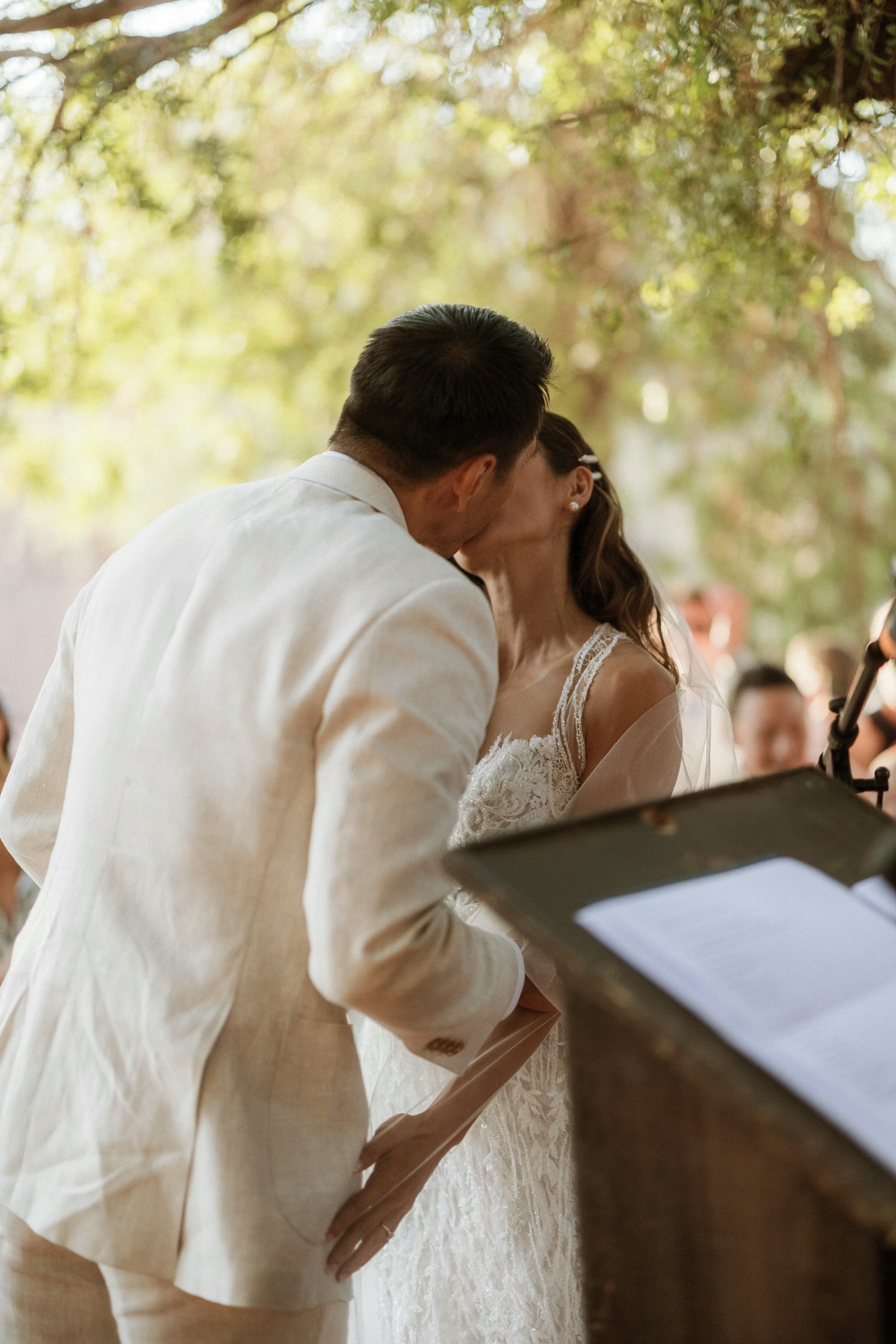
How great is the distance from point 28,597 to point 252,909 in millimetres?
12130

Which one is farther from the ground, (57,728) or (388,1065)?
(57,728)

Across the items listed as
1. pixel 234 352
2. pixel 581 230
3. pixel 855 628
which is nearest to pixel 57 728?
pixel 581 230

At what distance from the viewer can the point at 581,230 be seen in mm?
7176

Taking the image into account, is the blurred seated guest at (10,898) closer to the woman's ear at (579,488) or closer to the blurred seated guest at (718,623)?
the woman's ear at (579,488)

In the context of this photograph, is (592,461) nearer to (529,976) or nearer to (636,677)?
(636,677)

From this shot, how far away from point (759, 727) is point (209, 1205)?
137 inches

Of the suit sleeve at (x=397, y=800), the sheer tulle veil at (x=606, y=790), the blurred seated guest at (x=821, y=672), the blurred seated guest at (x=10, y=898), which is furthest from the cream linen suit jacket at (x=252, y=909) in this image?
the blurred seated guest at (x=821, y=672)

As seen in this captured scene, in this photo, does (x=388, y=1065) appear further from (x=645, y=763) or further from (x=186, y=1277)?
(x=186, y=1277)

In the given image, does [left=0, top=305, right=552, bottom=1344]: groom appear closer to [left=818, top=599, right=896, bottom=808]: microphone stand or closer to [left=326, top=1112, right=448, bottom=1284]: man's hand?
[left=326, top=1112, right=448, bottom=1284]: man's hand

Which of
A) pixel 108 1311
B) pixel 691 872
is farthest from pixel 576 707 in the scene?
pixel 108 1311

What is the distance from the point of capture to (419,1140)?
1.85 meters

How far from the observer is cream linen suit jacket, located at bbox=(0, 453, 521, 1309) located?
52.6 inches

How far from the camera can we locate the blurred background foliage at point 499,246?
2.70 metres

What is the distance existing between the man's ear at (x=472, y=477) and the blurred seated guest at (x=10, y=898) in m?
Result: 2.60
